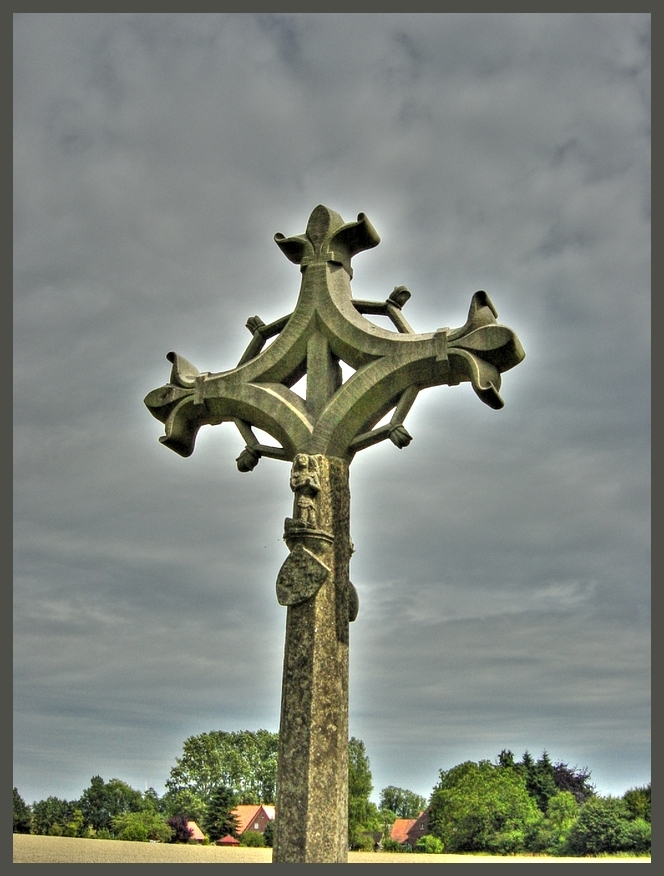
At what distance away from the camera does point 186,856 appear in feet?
47.2

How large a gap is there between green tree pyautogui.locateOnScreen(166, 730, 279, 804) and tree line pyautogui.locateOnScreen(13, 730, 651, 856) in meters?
0.05

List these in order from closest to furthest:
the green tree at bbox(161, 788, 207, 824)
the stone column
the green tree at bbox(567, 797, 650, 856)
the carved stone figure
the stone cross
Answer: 1. the stone column
2. the stone cross
3. the carved stone figure
4. the green tree at bbox(567, 797, 650, 856)
5. the green tree at bbox(161, 788, 207, 824)

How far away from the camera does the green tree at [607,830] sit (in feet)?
113

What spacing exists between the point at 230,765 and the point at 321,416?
39.8 metres

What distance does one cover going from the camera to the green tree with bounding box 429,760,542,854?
4031 cm

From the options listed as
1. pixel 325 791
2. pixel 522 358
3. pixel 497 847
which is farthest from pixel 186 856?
pixel 497 847

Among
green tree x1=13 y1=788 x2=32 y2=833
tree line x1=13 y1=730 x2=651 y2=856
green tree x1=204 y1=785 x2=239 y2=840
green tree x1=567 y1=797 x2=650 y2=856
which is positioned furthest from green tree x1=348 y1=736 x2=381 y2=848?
green tree x1=13 y1=788 x2=32 y2=833

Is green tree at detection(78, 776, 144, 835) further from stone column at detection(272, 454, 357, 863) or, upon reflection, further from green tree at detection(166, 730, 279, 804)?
stone column at detection(272, 454, 357, 863)

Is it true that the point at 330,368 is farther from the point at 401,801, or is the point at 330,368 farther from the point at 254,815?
the point at 401,801

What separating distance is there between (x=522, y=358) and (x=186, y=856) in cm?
997

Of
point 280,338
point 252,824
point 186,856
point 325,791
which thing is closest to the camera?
point 325,791

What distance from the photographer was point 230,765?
45250 millimetres

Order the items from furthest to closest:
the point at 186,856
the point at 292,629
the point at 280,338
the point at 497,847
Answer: the point at 497,847, the point at 186,856, the point at 280,338, the point at 292,629

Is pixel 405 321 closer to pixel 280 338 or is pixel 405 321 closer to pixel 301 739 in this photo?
pixel 280 338
